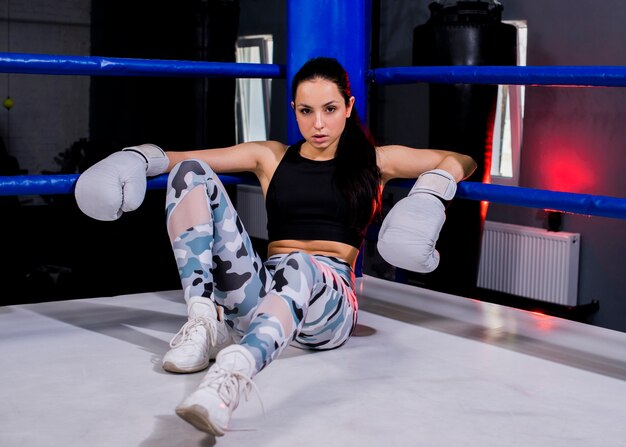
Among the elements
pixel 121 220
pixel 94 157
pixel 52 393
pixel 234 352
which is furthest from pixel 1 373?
pixel 94 157

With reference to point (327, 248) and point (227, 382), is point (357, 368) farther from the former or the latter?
point (227, 382)

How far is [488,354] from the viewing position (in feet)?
5.27

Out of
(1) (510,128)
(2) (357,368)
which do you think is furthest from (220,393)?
(1) (510,128)

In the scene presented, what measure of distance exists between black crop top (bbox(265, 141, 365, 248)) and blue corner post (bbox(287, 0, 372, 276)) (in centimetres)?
36

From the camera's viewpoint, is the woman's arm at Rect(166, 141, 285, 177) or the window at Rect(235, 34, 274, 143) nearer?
the woman's arm at Rect(166, 141, 285, 177)

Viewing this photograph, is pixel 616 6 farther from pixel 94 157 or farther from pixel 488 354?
pixel 94 157

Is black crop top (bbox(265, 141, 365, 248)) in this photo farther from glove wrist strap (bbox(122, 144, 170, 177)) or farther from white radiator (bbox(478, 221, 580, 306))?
white radiator (bbox(478, 221, 580, 306))

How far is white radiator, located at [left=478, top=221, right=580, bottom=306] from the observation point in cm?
447

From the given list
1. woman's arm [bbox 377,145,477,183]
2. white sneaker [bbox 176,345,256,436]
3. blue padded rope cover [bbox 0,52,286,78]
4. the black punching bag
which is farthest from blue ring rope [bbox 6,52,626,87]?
the black punching bag

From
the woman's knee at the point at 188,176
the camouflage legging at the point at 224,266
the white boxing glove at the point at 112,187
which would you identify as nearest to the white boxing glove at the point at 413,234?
the camouflage legging at the point at 224,266

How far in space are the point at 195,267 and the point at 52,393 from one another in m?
0.32

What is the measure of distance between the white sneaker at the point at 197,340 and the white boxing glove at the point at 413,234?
324 millimetres

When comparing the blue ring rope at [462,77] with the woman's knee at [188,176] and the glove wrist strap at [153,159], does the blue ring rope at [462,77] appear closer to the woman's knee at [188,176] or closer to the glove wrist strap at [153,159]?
the glove wrist strap at [153,159]

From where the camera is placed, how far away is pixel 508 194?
169 centimetres
